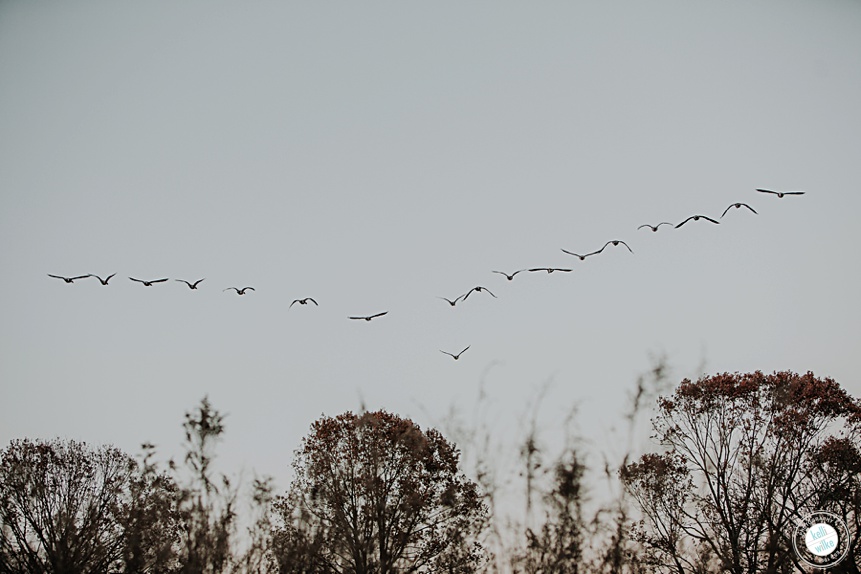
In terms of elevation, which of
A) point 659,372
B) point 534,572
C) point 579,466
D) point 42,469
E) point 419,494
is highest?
point 42,469

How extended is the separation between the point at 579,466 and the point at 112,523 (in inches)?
715

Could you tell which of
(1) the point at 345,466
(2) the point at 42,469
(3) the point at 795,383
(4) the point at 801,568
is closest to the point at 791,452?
(3) the point at 795,383

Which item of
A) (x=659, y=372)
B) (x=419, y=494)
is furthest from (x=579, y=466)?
(x=419, y=494)

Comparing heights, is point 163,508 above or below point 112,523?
below

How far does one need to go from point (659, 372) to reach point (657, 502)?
14.2 m

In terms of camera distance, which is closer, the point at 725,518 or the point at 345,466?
the point at 725,518

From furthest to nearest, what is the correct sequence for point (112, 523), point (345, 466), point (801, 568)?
point (112, 523) < point (345, 466) < point (801, 568)

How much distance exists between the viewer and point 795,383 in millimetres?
16828

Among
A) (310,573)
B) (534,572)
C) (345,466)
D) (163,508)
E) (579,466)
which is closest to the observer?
(579,466)

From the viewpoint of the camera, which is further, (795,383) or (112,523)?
(112,523)

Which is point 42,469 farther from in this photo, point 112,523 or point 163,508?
point 163,508

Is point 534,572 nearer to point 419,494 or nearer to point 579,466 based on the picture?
point 579,466

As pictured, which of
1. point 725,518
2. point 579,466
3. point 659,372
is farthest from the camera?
point 725,518

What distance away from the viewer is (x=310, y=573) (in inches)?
307
